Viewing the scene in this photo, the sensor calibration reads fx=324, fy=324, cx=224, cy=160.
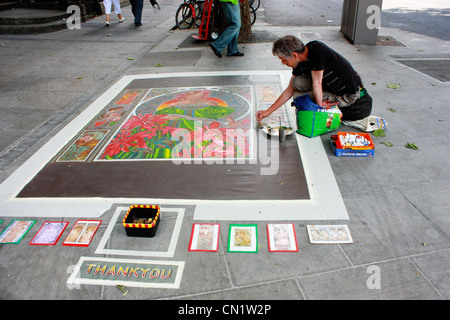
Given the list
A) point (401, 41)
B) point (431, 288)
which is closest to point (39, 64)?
point (431, 288)

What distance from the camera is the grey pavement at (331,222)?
221 cm

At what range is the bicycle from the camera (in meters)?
9.65

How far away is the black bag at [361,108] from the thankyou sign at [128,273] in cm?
290

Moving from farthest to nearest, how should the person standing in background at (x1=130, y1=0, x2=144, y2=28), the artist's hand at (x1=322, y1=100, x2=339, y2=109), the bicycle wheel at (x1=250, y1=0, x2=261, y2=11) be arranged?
the bicycle wheel at (x1=250, y1=0, x2=261, y2=11), the person standing in background at (x1=130, y1=0, x2=144, y2=28), the artist's hand at (x1=322, y1=100, x2=339, y2=109)

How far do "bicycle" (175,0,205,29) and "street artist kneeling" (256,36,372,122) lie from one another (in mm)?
6779

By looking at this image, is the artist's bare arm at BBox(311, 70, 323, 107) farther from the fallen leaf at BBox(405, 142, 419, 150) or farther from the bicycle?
the bicycle

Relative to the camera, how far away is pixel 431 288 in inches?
84.5

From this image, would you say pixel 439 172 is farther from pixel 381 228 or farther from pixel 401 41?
pixel 401 41

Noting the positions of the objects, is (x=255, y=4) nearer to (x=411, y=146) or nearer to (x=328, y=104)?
(x=328, y=104)

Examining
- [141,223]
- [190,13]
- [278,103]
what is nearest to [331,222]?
[141,223]

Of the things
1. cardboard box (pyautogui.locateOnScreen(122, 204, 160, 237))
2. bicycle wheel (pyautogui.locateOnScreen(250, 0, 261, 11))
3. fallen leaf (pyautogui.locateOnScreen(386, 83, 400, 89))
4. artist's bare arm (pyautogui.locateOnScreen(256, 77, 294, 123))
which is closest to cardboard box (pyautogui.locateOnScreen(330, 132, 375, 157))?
artist's bare arm (pyautogui.locateOnScreen(256, 77, 294, 123))

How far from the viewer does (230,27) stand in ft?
22.5

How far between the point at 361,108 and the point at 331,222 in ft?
6.38
